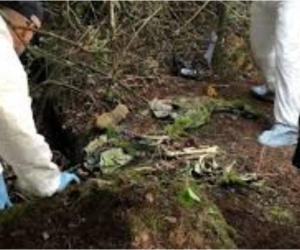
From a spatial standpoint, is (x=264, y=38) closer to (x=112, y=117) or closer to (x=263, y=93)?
(x=263, y=93)

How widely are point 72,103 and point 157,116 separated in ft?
2.37

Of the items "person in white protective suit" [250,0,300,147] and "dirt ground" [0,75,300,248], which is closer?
"dirt ground" [0,75,300,248]

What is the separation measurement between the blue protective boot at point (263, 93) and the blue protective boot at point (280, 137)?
2.23 feet

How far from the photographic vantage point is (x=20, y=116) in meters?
2.78

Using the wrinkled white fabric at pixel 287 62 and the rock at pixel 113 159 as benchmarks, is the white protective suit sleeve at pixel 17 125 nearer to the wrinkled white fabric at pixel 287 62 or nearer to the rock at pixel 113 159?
the rock at pixel 113 159

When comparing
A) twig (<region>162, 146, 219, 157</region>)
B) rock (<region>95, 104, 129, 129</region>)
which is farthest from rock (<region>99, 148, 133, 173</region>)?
rock (<region>95, 104, 129, 129</region>)

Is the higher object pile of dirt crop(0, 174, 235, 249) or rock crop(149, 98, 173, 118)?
pile of dirt crop(0, 174, 235, 249)

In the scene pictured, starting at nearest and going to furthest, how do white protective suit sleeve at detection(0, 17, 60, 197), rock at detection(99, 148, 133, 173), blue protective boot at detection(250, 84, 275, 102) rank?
white protective suit sleeve at detection(0, 17, 60, 197) < rock at detection(99, 148, 133, 173) < blue protective boot at detection(250, 84, 275, 102)

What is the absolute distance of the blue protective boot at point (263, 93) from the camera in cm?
483

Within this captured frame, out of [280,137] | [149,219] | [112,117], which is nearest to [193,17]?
[112,117]

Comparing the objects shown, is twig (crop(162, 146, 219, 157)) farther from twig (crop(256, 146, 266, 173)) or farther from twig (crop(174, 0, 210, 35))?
twig (crop(174, 0, 210, 35))

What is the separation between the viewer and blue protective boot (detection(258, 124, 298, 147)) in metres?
4.11

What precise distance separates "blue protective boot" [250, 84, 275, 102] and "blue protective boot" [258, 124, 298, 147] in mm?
680

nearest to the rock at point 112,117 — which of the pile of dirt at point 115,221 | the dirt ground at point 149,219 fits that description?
the dirt ground at point 149,219
